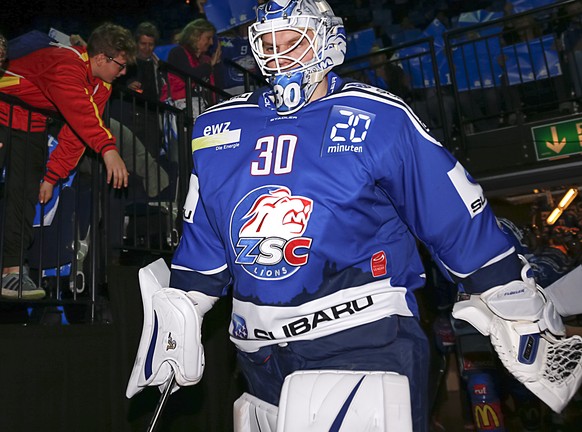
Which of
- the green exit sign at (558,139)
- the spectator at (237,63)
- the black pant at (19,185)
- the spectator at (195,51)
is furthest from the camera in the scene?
the spectator at (237,63)

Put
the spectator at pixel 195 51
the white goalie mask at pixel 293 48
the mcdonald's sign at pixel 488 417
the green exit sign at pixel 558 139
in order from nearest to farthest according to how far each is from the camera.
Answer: the white goalie mask at pixel 293 48 → the mcdonald's sign at pixel 488 417 → the spectator at pixel 195 51 → the green exit sign at pixel 558 139

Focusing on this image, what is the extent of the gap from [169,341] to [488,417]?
13.6 ft

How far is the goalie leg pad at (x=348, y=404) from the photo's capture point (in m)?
2.06

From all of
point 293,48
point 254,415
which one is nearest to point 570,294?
point 254,415

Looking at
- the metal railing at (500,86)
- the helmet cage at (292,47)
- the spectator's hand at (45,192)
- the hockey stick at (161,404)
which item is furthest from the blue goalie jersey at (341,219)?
the metal railing at (500,86)

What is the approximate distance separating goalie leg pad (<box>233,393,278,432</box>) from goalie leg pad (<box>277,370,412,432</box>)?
0.84 ft

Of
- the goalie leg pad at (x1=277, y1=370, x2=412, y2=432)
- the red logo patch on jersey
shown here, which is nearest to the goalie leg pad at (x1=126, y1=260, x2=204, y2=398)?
the goalie leg pad at (x1=277, y1=370, x2=412, y2=432)

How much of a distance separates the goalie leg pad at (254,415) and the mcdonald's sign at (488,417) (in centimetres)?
389

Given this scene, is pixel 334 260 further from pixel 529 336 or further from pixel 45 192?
pixel 45 192

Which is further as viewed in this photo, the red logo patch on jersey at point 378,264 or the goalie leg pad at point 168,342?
the goalie leg pad at point 168,342

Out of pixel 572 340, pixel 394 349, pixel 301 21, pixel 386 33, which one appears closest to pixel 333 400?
pixel 394 349

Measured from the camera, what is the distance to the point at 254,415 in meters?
2.46

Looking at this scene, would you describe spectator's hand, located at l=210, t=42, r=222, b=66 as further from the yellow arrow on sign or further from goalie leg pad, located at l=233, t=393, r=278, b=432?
goalie leg pad, located at l=233, t=393, r=278, b=432

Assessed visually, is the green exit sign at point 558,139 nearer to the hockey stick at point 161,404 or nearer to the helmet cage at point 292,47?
the helmet cage at point 292,47
